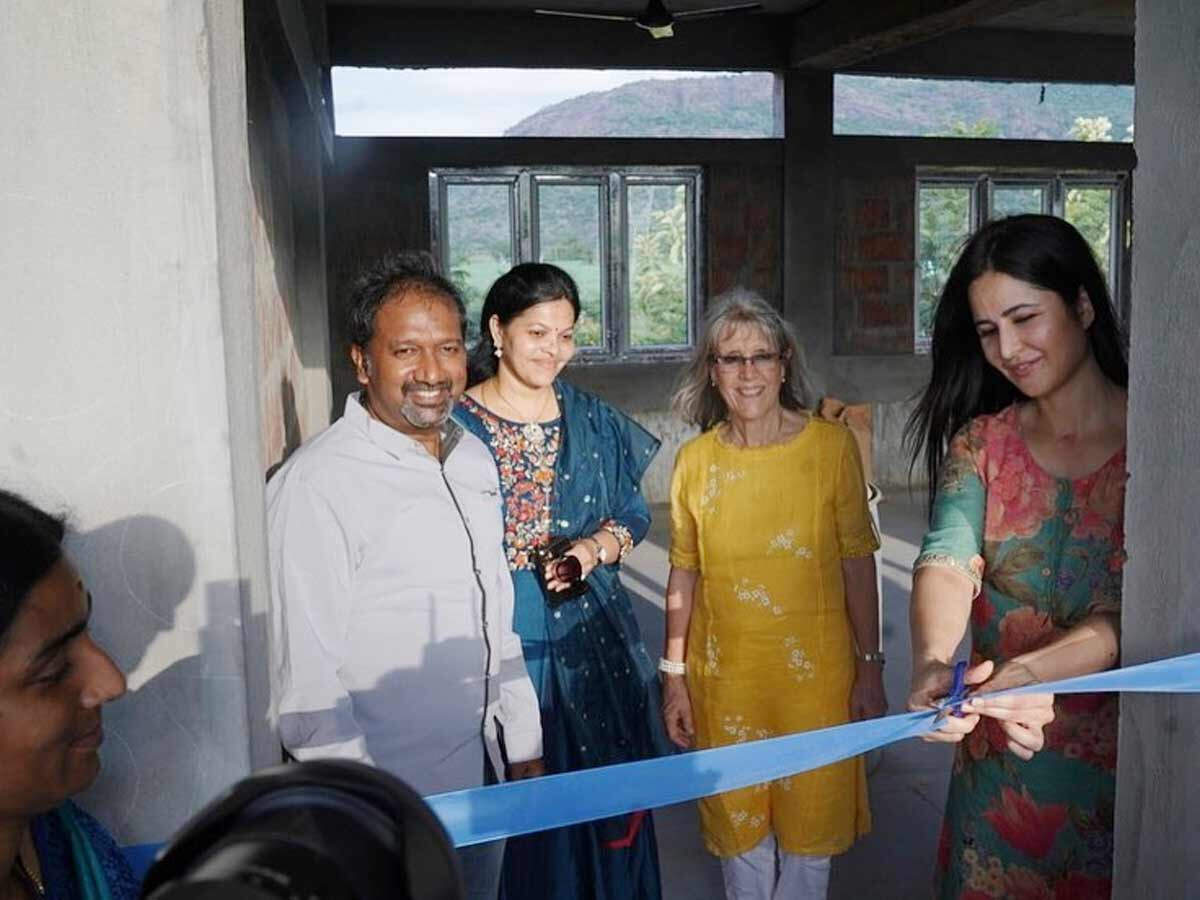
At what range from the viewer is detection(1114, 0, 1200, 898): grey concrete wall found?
144 centimetres

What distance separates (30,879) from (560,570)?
184 centimetres

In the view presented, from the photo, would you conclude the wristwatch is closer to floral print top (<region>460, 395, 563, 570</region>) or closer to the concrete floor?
floral print top (<region>460, 395, 563, 570</region>)

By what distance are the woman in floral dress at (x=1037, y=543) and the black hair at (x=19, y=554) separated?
53.3 inches

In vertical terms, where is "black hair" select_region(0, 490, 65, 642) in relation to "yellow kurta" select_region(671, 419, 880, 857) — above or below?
above

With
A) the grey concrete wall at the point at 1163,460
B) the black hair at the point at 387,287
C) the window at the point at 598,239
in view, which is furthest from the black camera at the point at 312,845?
the window at the point at 598,239

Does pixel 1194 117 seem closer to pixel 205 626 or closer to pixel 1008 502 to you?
pixel 1008 502

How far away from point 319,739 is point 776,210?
8500 millimetres

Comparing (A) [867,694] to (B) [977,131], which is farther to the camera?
(B) [977,131]

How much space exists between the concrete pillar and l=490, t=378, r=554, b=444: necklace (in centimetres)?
171

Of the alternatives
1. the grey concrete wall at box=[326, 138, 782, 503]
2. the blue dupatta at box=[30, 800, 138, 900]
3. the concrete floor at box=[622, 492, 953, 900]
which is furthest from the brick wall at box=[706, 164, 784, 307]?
the blue dupatta at box=[30, 800, 138, 900]

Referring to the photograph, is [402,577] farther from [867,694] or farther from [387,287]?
[867,694]

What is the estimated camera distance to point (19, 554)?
1002mm

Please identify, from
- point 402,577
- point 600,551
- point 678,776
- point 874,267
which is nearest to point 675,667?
point 600,551

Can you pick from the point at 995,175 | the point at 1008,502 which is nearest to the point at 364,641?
the point at 1008,502
